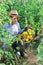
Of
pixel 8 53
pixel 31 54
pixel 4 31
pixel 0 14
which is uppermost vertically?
pixel 0 14

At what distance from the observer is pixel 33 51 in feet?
17.1

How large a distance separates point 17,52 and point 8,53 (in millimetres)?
883

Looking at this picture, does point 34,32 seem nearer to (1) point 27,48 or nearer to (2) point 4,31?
(1) point 27,48

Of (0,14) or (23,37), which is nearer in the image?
(0,14)

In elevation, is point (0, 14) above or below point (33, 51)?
above

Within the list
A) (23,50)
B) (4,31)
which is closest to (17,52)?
(23,50)

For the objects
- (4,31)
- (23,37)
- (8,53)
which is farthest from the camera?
(23,37)

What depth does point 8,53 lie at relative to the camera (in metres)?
4.05

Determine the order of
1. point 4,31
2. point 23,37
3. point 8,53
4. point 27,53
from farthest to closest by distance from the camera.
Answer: point 27,53
point 23,37
point 8,53
point 4,31

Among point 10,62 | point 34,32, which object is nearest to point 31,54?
point 34,32

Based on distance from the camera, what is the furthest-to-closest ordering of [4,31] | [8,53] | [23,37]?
[23,37] < [8,53] < [4,31]

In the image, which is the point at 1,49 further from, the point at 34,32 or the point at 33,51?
the point at 33,51

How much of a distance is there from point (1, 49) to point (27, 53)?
4.11 ft

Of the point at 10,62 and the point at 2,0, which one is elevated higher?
the point at 2,0
